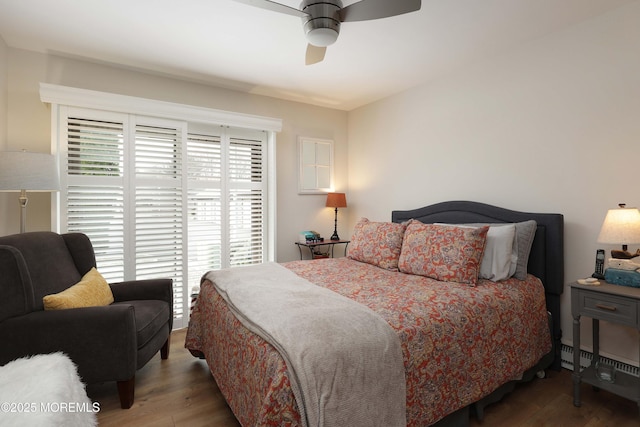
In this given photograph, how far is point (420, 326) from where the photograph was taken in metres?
1.56

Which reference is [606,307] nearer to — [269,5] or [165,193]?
[269,5]

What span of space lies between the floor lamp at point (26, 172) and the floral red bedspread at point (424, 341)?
1426mm

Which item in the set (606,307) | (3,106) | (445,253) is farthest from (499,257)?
(3,106)

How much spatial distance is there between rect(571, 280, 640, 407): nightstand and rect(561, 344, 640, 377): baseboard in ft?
0.64

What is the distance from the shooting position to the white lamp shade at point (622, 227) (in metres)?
1.88

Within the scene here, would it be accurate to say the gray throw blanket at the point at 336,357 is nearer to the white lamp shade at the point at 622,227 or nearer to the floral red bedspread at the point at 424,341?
the floral red bedspread at the point at 424,341

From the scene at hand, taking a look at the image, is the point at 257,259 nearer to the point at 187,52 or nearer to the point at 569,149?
the point at 187,52

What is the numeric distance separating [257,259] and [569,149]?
10.6ft

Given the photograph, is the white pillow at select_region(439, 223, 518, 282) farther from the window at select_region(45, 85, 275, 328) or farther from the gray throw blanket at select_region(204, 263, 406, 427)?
the window at select_region(45, 85, 275, 328)

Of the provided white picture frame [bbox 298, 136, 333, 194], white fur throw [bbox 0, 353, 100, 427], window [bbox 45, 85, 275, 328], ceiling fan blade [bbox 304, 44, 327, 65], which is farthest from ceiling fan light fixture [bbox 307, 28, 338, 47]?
white picture frame [bbox 298, 136, 333, 194]

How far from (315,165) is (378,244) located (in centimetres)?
184

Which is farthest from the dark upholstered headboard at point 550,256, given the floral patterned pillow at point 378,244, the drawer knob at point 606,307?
the floral patterned pillow at point 378,244

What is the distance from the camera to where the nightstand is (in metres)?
1.80

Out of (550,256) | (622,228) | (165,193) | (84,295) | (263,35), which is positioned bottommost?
(84,295)
